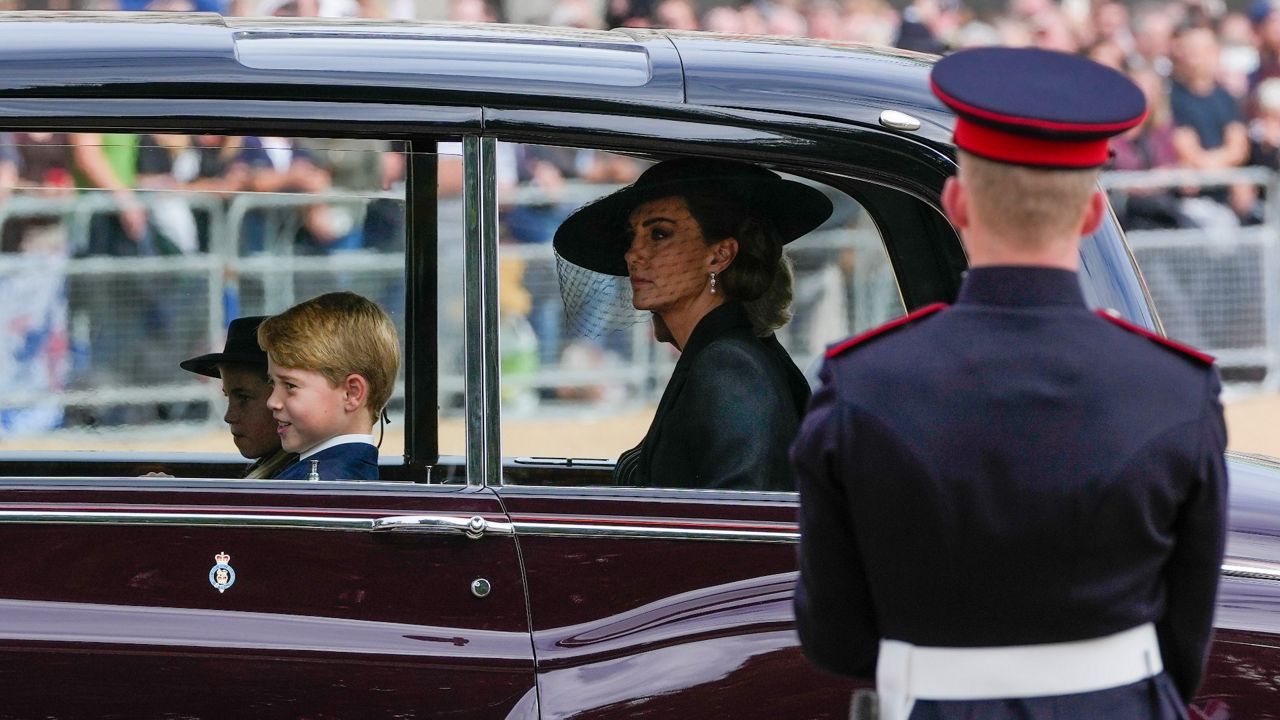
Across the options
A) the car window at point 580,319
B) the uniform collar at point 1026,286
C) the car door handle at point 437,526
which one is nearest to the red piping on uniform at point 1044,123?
the uniform collar at point 1026,286

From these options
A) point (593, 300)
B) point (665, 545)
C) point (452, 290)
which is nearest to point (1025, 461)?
point (665, 545)

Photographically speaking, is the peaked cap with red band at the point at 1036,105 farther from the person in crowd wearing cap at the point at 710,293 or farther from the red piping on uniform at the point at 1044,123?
the person in crowd wearing cap at the point at 710,293

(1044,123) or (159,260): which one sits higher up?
(1044,123)

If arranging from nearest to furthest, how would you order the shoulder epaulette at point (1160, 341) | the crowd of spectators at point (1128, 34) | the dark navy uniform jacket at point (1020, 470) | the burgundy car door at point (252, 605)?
the dark navy uniform jacket at point (1020, 470) < the shoulder epaulette at point (1160, 341) < the burgundy car door at point (252, 605) < the crowd of spectators at point (1128, 34)

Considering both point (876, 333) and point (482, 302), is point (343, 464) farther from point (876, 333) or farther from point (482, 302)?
point (876, 333)

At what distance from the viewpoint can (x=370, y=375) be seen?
3.23 m

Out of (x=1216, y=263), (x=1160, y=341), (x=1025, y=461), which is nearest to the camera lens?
(x=1025, y=461)

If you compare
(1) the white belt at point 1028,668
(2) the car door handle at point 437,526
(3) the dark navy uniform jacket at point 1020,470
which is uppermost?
(3) the dark navy uniform jacket at point 1020,470

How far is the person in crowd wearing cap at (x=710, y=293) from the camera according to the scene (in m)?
3.02

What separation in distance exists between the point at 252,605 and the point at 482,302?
24.3 inches

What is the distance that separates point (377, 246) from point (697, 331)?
63cm

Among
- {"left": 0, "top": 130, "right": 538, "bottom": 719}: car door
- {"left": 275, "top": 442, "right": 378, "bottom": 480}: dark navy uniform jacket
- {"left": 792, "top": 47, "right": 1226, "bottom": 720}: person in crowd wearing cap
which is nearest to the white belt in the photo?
{"left": 792, "top": 47, "right": 1226, "bottom": 720}: person in crowd wearing cap

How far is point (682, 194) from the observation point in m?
3.13

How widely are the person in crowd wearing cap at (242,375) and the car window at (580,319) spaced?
0.51 metres
